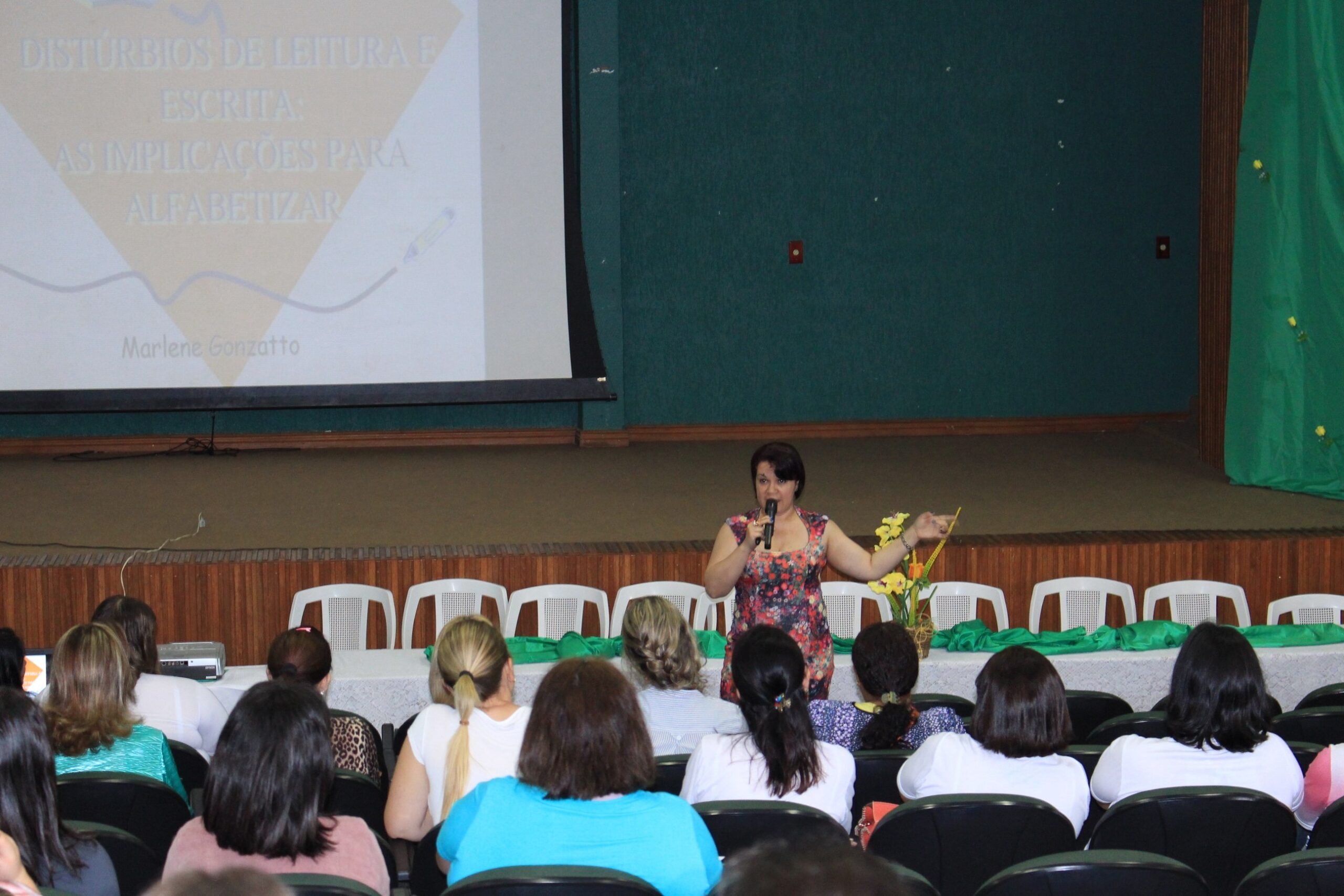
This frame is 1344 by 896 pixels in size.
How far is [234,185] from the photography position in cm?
800

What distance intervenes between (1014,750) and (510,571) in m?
3.23

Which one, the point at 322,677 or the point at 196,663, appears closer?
the point at 322,677

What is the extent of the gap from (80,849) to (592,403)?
275 inches

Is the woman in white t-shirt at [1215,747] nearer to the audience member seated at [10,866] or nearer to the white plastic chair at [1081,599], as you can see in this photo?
the audience member seated at [10,866]

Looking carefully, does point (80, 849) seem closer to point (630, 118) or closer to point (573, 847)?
point (573, 847)

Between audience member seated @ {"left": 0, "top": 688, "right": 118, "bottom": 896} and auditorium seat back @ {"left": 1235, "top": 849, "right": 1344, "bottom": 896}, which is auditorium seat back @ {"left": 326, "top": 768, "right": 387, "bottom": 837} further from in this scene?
auditorium seat back @ {"left": 1235, "top": 849, "right": 1344, "bottom": 896}

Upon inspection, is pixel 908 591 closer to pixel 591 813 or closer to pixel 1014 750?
pixel 1014 750

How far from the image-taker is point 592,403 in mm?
8953

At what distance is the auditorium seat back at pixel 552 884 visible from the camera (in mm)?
1807

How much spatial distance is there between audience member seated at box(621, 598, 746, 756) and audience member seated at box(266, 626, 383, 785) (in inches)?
23.7

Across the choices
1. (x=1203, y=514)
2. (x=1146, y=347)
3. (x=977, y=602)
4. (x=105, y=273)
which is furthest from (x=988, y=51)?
(x=105, y=273)

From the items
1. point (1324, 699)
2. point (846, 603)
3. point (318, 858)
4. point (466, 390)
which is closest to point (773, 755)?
point (318, 858)

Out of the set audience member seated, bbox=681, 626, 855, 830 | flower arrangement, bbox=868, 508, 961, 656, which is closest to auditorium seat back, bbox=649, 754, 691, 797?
audience member seated, bbox=681, 626, 855, 830

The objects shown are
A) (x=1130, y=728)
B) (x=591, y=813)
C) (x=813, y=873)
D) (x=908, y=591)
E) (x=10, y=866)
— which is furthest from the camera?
(x=908, y=591)
